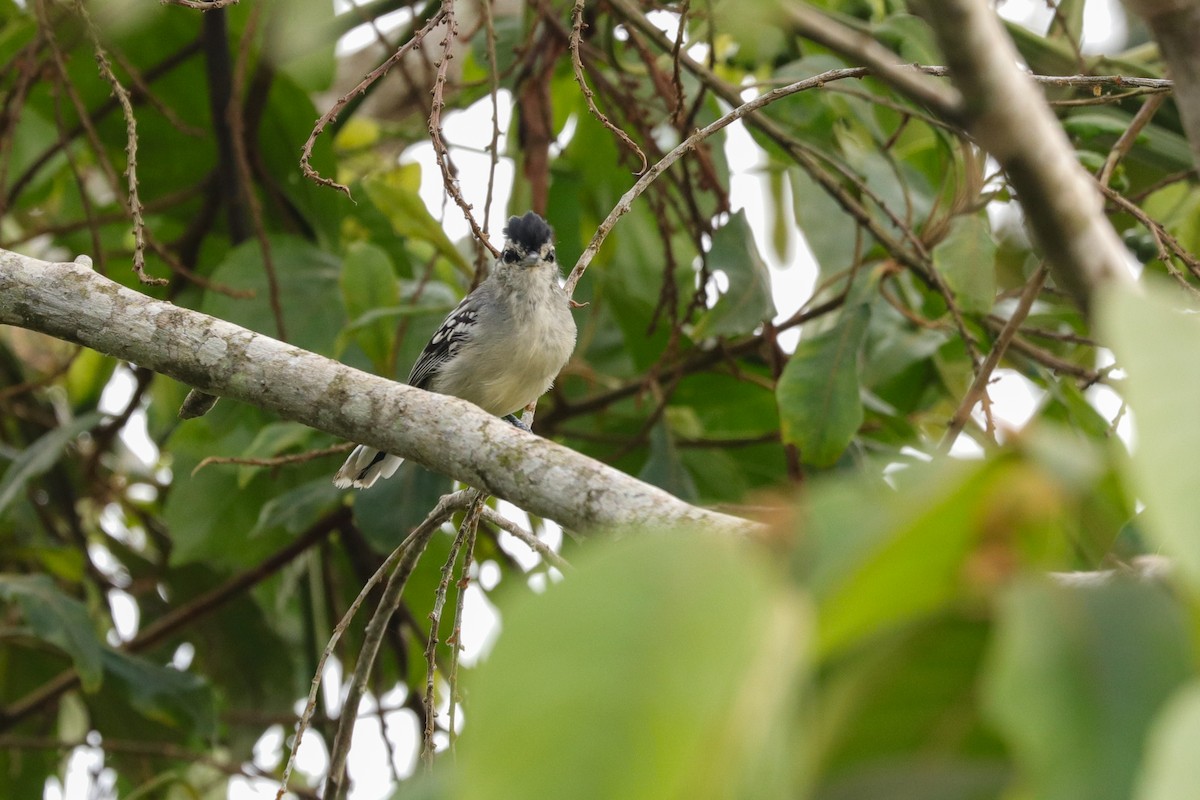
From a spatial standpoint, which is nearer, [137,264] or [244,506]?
[137,264]

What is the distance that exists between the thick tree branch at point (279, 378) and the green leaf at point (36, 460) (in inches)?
73.7

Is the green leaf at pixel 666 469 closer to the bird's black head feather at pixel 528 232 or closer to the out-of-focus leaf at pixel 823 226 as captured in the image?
the out-of-focus leaf at pixel 823 226

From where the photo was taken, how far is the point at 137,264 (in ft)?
8.79

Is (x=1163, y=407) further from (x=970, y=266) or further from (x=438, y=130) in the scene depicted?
(x=970, y=266)

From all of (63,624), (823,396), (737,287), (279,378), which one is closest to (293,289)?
(63,624)

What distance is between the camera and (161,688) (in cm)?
439

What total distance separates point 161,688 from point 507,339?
1.87 metres

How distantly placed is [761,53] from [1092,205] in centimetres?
361

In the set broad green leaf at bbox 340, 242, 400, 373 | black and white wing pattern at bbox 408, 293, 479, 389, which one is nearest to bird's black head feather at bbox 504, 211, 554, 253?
black and white wing pattern at bbox 408, 293, 479, 389

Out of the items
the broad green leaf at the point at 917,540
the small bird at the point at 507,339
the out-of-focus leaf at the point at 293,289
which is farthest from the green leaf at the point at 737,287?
the broad green leaf at the point at 917,540

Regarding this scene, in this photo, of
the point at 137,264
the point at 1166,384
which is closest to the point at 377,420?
the point at 137,264

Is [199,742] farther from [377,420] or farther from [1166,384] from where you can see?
[1166,384]

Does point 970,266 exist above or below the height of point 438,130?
below

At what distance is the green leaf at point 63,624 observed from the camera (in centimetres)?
404
